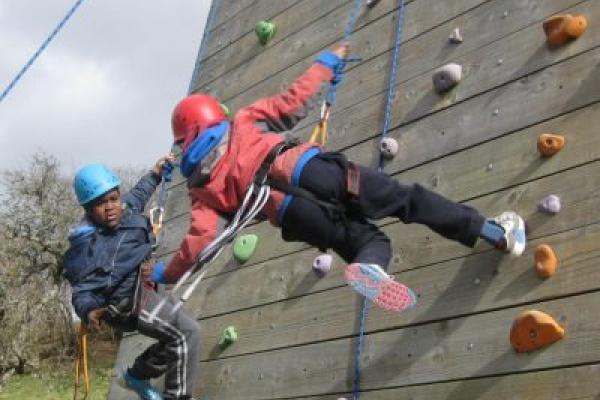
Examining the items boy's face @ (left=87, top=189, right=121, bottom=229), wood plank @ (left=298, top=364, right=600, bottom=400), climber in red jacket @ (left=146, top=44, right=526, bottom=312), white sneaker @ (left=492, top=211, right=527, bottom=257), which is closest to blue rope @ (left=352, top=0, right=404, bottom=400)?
wood plank @ (left=298, top=364, right=600, bottom=400)

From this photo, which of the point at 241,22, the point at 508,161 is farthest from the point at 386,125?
the point at 241,22

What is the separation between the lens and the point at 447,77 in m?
3.09

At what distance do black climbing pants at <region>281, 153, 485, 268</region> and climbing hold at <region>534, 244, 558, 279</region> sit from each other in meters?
0.19

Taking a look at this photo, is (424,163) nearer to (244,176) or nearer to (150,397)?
(244,176)

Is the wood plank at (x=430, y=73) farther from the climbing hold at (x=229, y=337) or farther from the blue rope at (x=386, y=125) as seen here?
the climbing hold at (x=229, y=337)

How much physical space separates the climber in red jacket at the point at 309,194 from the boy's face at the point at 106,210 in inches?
22.3

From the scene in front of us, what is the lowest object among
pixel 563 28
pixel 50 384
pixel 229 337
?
pixel 50 384

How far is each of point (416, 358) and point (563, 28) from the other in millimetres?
1171

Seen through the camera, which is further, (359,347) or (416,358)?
(359,347)

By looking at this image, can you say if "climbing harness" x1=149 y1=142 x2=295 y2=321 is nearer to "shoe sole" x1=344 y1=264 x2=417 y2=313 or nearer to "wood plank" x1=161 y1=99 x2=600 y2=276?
"shoe sole" x1=344 y1=264 x2=417 y2=313

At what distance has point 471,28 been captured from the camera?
3180 mm

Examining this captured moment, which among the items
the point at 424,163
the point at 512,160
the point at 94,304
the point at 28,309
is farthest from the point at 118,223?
the point at 28,309

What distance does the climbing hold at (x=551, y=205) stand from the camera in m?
2.48

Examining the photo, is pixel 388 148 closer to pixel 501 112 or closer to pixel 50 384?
pixel 501 112
